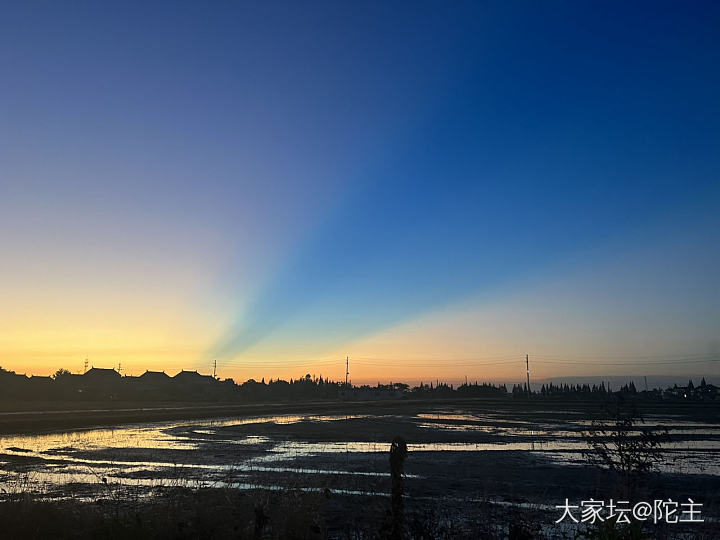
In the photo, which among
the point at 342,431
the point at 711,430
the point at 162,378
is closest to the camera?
the point at 342,431

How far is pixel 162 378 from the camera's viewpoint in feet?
485

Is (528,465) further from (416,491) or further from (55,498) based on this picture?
(55,498)

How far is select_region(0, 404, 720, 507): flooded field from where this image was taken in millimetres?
19016

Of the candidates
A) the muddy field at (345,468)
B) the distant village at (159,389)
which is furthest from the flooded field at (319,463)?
the distant village at (159,389)

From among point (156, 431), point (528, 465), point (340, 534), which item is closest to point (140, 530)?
point (340, 534)

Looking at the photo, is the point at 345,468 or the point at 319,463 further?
the point at 319,463

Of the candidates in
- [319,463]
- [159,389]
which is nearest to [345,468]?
[319,463]

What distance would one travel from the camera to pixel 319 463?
25.6m

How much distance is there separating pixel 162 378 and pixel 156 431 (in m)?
115

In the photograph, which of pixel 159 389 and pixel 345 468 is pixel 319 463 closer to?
pixel 345 468

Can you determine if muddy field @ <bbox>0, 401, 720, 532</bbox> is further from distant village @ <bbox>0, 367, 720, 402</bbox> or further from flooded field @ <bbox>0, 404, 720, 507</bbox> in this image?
distant village @ <bbox>0, 367, 720, 402</bbox>

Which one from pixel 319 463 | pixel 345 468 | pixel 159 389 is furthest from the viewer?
pixel 159 389

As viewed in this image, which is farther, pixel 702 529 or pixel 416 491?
pixel 416 491

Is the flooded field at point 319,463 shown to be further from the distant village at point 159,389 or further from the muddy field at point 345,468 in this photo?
the distant village at point 159,389
